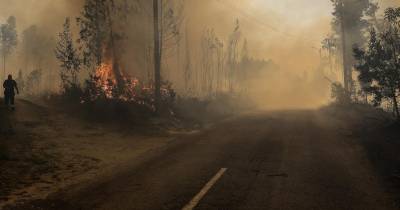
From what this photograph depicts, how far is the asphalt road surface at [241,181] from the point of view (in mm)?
7270

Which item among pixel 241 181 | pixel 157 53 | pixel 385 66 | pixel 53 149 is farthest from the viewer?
pixel 157 53

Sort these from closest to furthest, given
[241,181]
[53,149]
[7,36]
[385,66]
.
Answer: [241,181], [53,149], [385,66], [7,36]

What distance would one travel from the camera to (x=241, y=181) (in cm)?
888

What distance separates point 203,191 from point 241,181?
121cm

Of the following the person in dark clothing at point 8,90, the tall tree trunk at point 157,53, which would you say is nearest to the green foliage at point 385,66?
the tall tree trunk at point 157,53

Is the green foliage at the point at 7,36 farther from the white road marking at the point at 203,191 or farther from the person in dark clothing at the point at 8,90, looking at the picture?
the white road marking at the point at 203,191

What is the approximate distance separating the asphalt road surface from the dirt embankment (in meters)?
0.97

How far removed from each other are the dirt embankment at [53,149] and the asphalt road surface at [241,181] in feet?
3.17

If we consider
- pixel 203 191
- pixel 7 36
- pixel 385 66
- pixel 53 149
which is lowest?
pixel 203 191

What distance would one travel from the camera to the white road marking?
6992mm

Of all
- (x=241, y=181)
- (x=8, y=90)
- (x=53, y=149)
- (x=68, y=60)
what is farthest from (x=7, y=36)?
(x=241, y=181)

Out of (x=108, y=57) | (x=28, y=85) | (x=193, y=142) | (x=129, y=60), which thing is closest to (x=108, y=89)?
(x=108, y=57)

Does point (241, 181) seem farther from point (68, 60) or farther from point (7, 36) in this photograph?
point (7, 36)

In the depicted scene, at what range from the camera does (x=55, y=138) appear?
16328 mm
